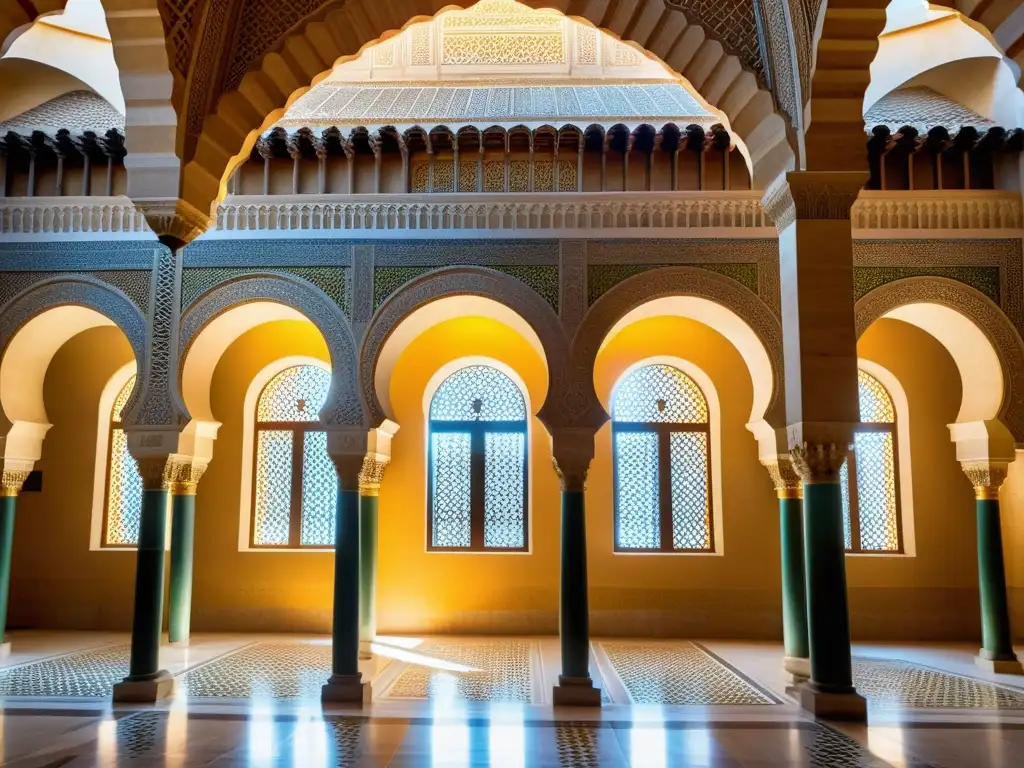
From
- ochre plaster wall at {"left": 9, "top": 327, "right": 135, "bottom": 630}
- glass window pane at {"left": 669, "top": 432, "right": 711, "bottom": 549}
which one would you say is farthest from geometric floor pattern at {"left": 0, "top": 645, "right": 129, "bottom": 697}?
glass window pane at {"left": 669, "top": 432, "right": 711, "bottom": 549}

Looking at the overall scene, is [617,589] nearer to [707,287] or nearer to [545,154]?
[707,287]

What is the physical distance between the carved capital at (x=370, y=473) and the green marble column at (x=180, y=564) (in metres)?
1.91

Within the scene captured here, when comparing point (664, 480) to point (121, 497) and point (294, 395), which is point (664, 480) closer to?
point (294, 395)

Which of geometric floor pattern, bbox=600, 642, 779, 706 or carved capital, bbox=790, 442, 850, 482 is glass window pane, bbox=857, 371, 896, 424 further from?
carved capital, bbox=790, 442, 850, 482

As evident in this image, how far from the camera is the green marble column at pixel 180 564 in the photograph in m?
8.88

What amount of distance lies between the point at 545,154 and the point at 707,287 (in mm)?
1970

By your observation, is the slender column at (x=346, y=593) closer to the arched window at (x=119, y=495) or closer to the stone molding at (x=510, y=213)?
the stone molding at (x=510, y=213)

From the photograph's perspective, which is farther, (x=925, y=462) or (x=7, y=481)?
(x=925, y=462)

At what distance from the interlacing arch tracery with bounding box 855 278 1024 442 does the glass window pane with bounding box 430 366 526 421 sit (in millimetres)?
4172

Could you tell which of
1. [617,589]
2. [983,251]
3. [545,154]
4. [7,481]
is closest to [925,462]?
[983,251]

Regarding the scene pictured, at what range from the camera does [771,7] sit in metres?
5.48

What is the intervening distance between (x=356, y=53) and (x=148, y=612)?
467 centimetres

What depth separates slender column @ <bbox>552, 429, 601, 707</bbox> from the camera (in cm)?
655

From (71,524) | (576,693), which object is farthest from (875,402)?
(71,524)
